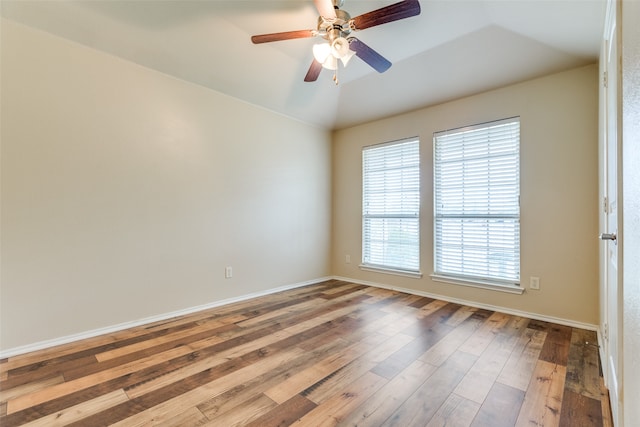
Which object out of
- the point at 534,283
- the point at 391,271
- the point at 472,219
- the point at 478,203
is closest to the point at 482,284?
the point at 534,283

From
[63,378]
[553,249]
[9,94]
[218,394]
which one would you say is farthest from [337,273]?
[9,94]

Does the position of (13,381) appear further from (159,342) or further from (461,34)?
(461,34)

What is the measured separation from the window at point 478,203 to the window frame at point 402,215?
255mm

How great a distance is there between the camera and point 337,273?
15.8 feet

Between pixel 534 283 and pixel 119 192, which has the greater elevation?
pixel 119 192

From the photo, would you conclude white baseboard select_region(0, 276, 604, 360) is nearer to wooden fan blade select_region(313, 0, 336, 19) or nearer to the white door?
the white door

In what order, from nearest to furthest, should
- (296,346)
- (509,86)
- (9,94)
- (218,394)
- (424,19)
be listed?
(218,394)
(9,94)
(296,346)
(424,19)
(509,86)

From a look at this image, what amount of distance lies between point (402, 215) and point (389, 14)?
2.64 m

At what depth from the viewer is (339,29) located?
6.93 ft

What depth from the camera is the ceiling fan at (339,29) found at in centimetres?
189

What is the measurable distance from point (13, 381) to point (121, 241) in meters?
1.17

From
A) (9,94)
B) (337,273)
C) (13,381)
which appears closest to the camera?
(13,381)

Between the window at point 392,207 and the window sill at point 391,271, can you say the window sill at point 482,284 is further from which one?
the window at point 392,207

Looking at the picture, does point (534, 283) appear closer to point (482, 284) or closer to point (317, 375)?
point (482, 284)
